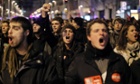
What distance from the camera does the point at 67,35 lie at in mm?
6562

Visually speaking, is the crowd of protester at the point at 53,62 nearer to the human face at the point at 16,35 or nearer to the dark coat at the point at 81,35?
the human face at the point at 16,35

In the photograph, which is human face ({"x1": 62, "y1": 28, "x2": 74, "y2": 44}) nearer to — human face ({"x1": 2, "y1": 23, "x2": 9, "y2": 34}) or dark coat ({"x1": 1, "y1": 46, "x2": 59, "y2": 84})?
human face ({"x1": 2, "y1": 23, "x2": 9, "y2": 34})

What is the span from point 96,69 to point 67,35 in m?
2.71

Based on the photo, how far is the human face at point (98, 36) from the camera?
3986mm

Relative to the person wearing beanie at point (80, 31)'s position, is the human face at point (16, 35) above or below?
above

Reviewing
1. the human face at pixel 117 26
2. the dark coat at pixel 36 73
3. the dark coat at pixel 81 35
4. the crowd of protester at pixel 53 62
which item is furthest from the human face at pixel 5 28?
the dark coat at pixel 36 73

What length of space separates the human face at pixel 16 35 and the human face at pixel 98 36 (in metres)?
0.76

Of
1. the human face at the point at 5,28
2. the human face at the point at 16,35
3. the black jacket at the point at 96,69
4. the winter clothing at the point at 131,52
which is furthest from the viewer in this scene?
the human face at the point at 5,28

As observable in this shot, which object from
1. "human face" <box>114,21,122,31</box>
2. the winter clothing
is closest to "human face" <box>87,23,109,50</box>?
the winter clothing

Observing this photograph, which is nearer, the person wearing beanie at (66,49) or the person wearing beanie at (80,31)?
the person wearing beanie at (66,49)

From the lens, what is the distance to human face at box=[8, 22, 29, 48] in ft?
12.3

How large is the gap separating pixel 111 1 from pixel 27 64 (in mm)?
45970

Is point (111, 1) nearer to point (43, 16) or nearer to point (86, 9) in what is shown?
point (86, 9)

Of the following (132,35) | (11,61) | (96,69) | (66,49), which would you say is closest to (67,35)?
(66,49)
